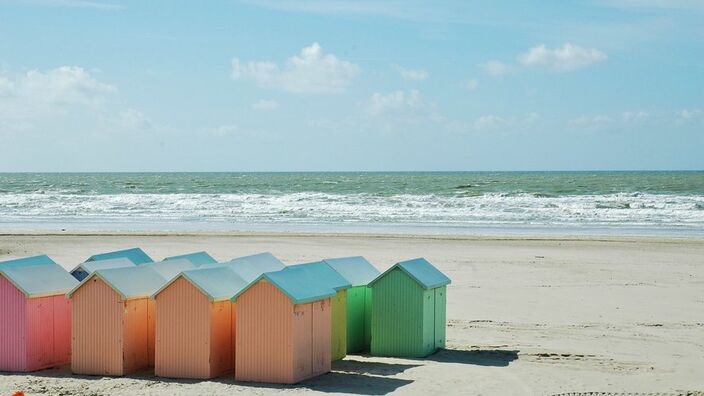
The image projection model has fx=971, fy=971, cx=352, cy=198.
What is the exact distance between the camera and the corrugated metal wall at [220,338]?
34.2 ft

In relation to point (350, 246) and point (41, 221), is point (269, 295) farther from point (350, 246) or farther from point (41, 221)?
point (41, 221)

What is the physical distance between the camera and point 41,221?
Answer: 39938 mm

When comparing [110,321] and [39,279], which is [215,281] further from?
[39,279]

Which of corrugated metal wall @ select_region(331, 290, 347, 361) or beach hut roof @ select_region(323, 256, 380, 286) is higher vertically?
beach hut roof @ select_region(323, 256, 380, 286)

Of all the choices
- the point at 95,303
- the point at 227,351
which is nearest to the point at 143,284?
the point at 95,303

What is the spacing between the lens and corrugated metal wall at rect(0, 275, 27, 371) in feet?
35.8

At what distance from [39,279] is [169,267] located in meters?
1.48

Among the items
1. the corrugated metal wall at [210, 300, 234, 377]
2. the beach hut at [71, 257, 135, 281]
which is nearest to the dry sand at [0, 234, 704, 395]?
the corrugated metal wall at [210, 300, 234, 377]

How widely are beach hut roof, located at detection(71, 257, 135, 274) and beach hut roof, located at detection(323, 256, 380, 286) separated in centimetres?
253

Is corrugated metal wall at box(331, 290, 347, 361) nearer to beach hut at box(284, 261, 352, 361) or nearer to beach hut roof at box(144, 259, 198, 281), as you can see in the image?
beach hut at box(284, 261, 352, 361)

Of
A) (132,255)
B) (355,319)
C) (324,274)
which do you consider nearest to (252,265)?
(324,274)

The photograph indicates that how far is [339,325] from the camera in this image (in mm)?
11617

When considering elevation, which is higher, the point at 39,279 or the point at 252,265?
the point at 252,265

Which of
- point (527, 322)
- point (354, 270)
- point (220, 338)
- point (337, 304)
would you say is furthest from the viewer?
point (527, 322)
